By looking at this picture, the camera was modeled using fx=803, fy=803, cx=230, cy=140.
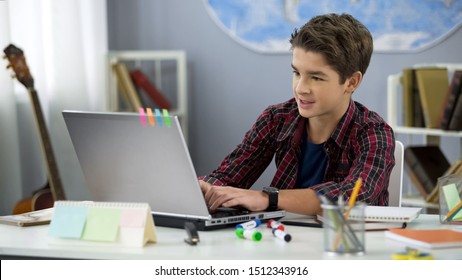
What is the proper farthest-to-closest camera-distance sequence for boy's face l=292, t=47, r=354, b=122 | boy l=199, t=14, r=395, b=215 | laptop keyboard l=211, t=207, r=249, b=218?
boy's face l=292, t=47, r=354, b=122, boy l=199, t=14, r=395, b=215, laptop keyboard l=211, t=207, r=249, b=218

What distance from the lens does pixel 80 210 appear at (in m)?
1.47

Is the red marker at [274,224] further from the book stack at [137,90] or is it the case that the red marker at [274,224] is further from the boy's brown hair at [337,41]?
the book stack at [137,90]

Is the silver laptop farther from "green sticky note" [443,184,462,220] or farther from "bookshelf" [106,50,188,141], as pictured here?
"bookshelf" [106,50,188,141]

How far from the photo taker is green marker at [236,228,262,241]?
1.48 metres

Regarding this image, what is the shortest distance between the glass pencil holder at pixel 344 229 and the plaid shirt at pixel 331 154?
39 centimetres

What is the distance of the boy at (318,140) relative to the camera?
68.3 inches

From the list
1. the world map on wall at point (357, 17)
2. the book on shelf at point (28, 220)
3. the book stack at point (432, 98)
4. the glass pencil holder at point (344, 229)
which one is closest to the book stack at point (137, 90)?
the world map on wall at point (357, 17)

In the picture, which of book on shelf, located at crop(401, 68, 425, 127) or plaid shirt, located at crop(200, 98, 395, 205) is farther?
book on shelf, located at crop(401, 68, 425, 127)

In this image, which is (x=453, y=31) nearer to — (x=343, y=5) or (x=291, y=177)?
(x=343, y=5)

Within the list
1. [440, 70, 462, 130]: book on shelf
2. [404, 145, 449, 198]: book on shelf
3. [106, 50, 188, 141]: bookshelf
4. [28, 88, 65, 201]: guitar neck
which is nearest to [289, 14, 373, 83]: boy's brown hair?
[440, 70, 462, 130]: book on shelf

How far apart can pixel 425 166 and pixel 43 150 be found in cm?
159

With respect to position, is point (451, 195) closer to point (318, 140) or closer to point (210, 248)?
point (318, 140)

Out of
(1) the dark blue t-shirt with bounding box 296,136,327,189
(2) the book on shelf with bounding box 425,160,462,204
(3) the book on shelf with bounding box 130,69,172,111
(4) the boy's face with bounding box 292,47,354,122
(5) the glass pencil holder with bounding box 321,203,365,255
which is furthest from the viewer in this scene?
(3) the book on shelf with bounding box 130,69,172,111

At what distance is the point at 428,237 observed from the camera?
1450mm
